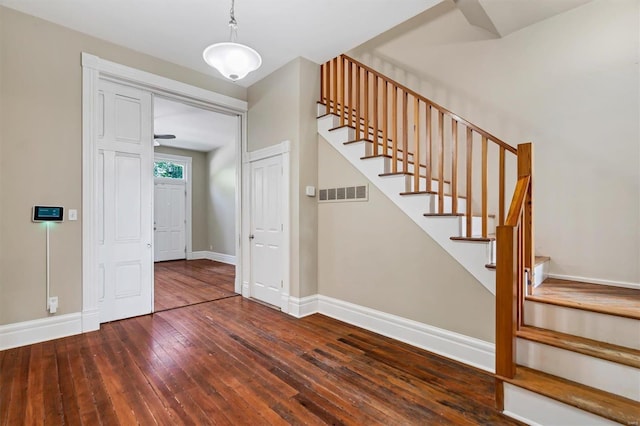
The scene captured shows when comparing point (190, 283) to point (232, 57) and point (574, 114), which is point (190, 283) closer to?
point (232, 57)

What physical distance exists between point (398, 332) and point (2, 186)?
4101 millimetres

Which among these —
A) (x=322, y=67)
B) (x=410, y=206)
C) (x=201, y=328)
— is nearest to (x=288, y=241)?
(x=201, y=328)

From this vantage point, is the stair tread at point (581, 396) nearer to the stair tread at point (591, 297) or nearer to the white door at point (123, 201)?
the stair tread at point (591, 297)

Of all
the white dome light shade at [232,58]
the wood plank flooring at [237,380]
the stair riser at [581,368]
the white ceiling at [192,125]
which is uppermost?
the white ceiling at [192,125]

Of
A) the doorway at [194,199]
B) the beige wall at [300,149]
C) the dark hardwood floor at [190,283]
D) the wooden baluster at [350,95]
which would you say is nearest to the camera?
the wooden baluster at [350,95]

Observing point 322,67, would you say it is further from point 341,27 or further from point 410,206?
point 410,206

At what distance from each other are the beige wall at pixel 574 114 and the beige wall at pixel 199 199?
7.22 m

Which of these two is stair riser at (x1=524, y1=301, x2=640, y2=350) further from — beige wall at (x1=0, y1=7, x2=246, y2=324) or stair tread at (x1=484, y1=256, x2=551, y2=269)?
beige wall at (x1=0, y1=7, x2=246, y2=324)

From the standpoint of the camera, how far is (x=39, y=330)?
9.70 ft

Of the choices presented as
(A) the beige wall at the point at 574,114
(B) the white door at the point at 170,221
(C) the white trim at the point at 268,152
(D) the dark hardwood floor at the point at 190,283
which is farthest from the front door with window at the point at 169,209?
(A) the beige wall at the point at 574,114

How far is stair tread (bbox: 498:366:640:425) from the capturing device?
62.4 inches

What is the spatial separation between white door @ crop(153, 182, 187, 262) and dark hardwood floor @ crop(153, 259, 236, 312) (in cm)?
41

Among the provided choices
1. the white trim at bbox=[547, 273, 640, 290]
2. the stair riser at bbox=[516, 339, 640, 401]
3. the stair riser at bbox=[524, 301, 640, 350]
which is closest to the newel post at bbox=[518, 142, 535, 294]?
the stair riser at bbox=[524, 301, 640, 350]

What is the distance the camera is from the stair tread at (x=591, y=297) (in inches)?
77.3
